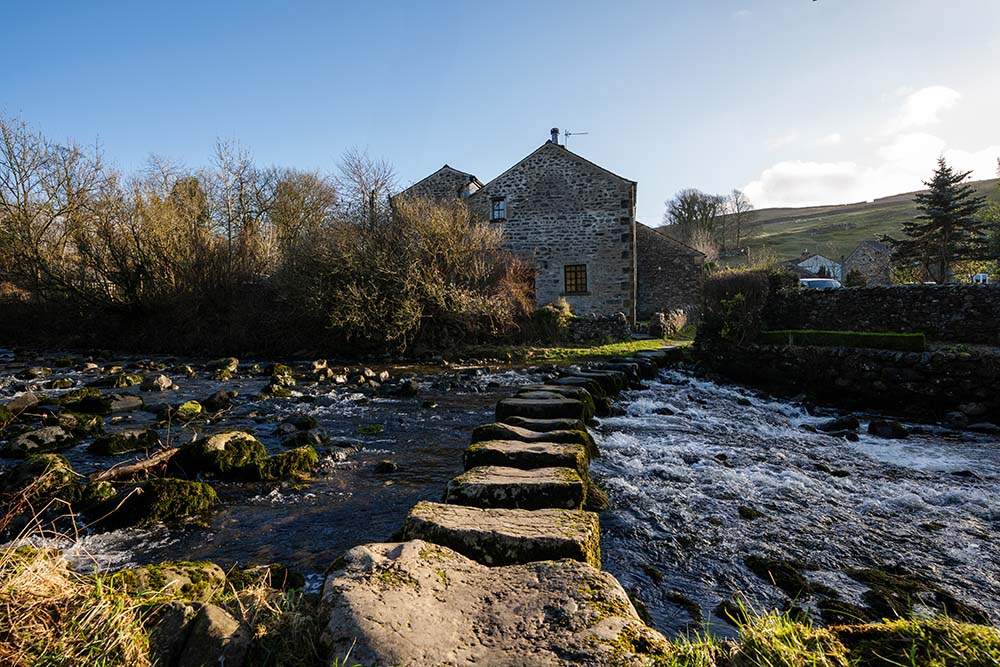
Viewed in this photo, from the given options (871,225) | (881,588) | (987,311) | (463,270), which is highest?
(871,225)

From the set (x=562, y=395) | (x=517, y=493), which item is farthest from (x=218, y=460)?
(x=562, y=395)

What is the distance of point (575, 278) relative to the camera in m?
25.8

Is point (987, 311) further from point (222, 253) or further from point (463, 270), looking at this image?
point (222, 253)

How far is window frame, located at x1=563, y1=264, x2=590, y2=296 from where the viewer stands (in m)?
25.5

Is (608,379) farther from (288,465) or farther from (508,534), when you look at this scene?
(508,534)

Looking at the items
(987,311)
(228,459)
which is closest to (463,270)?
(228,459)

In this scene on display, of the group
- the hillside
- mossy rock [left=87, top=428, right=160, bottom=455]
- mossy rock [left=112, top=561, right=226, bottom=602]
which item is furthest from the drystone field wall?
the hillside

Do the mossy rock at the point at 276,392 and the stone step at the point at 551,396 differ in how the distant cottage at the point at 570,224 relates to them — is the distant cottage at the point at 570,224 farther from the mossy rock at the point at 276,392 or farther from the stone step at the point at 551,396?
the stone step at the point at 551,396

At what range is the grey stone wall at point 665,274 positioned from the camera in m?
27.6

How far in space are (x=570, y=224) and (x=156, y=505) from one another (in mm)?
22639

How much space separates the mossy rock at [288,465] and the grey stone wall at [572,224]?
1987 centimetres

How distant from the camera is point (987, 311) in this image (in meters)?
14.1

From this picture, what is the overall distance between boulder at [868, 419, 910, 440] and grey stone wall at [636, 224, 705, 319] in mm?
18295

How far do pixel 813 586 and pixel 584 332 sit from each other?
669 inches
